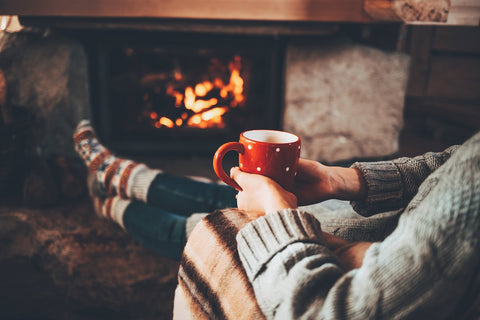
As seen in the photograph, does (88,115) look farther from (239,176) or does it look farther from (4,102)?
(239,176)

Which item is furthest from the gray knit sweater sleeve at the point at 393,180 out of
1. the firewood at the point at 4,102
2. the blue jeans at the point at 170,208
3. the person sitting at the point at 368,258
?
the firewood at the point at 4,102

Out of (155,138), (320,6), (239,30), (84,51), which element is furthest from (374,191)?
(84,51)

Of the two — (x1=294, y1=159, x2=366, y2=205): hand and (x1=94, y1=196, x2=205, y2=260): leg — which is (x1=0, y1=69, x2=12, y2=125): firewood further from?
(x1=294, y1=159, x2=366, y2=205): hand

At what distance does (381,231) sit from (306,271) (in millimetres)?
391

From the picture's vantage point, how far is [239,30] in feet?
5.77

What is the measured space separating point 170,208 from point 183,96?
36.1 inches

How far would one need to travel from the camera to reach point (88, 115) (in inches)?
79.5

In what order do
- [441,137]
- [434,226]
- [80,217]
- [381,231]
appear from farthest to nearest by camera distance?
[441,137] → [80,217] → [381,231] → [434,226]

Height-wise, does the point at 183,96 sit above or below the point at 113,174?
above

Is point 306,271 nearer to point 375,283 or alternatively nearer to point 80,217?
point 375,283

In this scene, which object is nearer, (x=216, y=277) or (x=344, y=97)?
(x=216, y=277)

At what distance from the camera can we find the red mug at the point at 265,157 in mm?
720

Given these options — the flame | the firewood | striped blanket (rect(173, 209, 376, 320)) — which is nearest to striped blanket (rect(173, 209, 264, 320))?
striped blanket (rect(173, 209, 376, 320))

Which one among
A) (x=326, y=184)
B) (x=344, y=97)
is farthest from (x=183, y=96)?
(x=326, y=184)
